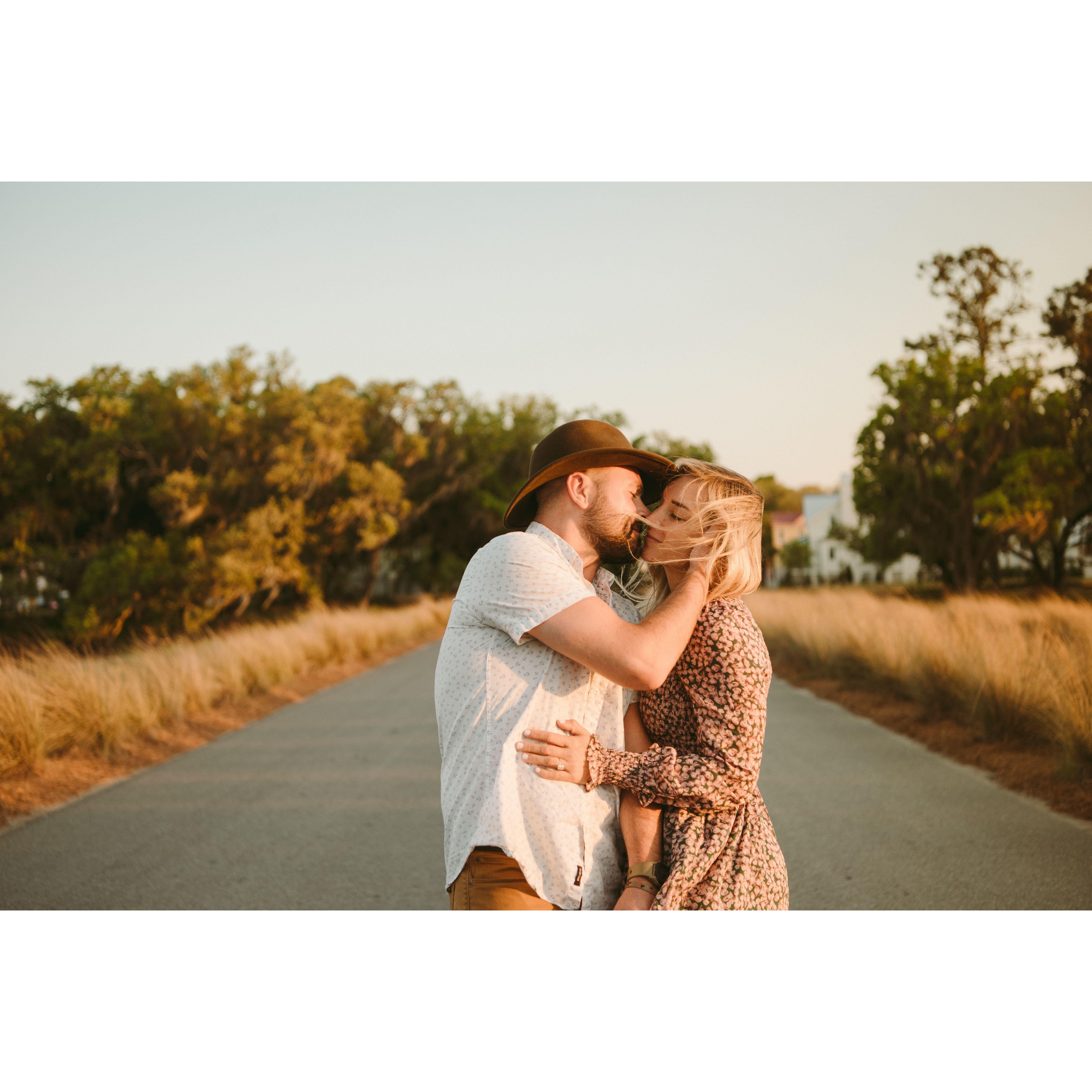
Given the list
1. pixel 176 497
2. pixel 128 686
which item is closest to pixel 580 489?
pixel 128 686

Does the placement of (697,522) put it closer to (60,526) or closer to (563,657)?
(563,657)

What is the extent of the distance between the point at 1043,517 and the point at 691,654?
23595mm

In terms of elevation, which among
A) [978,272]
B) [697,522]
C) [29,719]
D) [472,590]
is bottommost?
[29,719]

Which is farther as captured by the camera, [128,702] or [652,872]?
[128,702]

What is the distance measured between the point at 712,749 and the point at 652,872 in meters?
0.36

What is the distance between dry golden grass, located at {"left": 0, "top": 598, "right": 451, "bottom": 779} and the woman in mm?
6401

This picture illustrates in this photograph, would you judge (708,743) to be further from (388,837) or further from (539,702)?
(388,837)

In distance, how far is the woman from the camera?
2.10 metres

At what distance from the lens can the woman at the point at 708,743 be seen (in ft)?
6.88

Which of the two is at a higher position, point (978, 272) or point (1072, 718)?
point (978, 272)

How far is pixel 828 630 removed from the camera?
1437 cm

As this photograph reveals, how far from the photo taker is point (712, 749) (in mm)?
2096

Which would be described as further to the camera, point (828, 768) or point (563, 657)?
point (828, 768)

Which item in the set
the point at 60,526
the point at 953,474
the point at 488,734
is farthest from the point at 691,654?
the point at 953,474
